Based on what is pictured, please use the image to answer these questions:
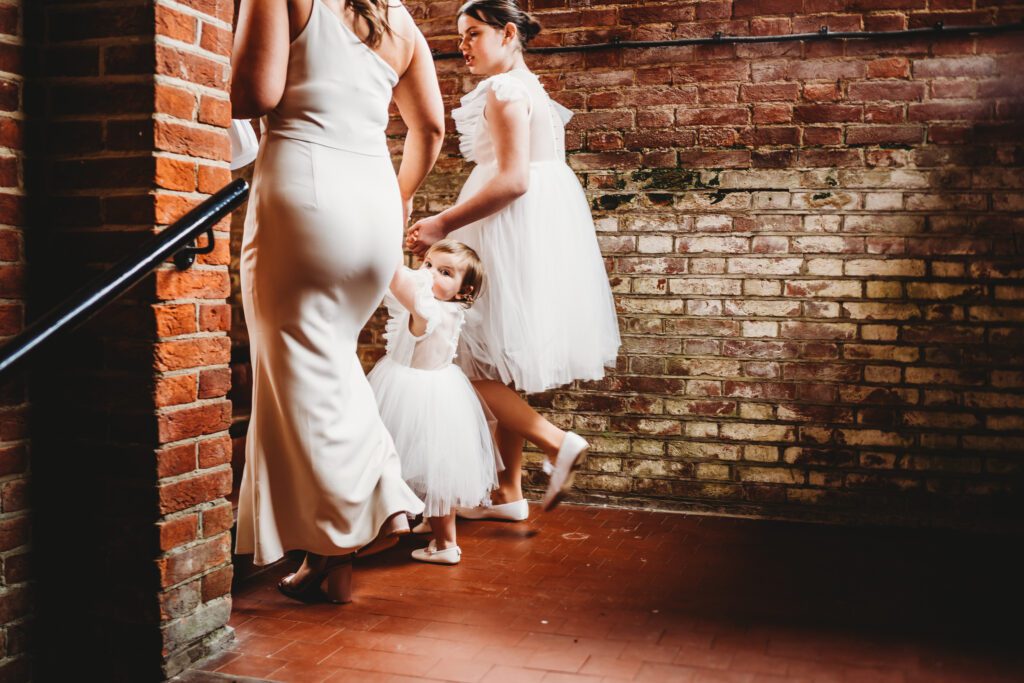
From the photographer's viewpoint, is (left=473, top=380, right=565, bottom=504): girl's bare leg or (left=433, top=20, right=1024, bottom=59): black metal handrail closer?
(left=473, top=380, right=565, bottom=504): girl's bare leg

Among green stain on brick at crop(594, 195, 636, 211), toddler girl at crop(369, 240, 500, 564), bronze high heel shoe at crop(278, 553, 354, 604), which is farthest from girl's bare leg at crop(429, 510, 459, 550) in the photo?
green stain on brick at crop(594, 195, 636, 211)

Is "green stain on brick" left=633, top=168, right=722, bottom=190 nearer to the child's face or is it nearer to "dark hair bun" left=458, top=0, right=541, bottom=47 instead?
"dark hair bun" left=458, top=0, right=541, bottom=47

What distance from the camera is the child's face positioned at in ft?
11.3

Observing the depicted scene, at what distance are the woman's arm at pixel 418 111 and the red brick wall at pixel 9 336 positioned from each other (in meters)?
0.97

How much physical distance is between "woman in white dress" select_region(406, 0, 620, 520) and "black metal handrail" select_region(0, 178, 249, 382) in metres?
1.38

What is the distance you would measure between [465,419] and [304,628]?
1021mm

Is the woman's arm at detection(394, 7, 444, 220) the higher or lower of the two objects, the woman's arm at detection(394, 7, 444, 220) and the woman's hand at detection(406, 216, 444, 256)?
the higher

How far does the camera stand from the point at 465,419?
3.48 meters

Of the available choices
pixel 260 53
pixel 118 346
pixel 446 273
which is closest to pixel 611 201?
pixel 446 273

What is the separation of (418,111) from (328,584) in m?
1.47

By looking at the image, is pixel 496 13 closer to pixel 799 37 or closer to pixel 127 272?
pixel 799 37

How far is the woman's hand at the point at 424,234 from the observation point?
3473mm

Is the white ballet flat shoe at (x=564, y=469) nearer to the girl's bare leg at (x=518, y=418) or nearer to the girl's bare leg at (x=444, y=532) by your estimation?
the girl's bare leg at (x=518, y=418)

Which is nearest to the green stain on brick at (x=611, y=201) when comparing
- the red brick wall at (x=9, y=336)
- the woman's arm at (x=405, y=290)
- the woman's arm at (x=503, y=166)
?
the woman's arm at (x=503, y=166)
